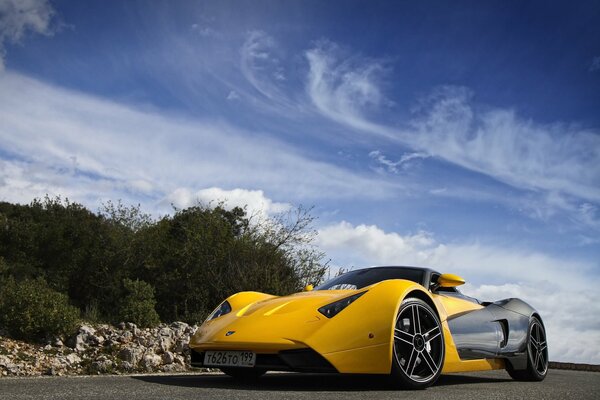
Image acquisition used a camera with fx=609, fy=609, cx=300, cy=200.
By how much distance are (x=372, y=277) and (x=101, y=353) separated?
18.1 ft

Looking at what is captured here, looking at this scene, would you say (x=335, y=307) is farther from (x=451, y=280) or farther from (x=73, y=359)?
(x=73, y=359)

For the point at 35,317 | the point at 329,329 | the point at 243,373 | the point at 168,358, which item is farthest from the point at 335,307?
the point at 35,317

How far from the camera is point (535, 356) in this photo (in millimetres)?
7340

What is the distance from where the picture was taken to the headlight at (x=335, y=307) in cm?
501

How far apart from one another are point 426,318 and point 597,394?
5.00ft

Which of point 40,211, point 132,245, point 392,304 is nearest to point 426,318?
A: point 392,304

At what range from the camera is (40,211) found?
923 inches

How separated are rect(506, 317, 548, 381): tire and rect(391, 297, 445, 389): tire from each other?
193 centimetres

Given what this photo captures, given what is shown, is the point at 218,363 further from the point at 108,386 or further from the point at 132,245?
the point at 132,245

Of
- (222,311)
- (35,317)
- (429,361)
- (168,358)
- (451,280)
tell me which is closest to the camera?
(429,361)

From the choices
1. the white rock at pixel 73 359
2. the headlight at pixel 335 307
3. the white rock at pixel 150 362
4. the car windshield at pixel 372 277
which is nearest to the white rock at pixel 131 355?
the white rock at pixel 150 362

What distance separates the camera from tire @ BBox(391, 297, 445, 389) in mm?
5051

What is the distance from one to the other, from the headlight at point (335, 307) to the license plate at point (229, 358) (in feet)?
2.22

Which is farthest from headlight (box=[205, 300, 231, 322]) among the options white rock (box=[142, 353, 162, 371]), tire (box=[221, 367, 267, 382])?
white rock (box=[142, 353, 162, 371])
